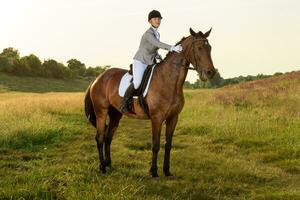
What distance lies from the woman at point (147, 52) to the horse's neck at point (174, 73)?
0.24 meters

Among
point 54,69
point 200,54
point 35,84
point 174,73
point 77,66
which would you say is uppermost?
point 77,66

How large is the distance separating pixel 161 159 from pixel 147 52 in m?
3.03

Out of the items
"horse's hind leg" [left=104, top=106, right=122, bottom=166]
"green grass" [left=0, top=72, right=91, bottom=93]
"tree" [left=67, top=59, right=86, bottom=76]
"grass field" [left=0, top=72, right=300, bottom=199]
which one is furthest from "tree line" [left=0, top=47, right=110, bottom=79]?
"horse's hind leg" [left=104, top=106, right=122, bottom=166]

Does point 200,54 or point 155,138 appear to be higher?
point 200,54

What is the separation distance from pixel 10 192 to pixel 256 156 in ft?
23.5

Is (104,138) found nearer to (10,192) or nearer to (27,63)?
(10,192)

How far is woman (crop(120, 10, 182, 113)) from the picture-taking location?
930 cm

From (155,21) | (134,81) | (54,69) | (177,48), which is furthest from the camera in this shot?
(54,69)

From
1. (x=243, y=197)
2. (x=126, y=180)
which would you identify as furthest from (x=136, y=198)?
(x=243, y=197)

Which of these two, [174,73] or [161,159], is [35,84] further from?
[174,73]

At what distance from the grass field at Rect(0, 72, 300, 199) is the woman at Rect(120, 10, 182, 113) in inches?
68.1

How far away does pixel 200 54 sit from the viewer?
8797mm

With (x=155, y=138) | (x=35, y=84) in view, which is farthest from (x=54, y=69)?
(x=155, y=138)

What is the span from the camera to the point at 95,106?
1072 cm
